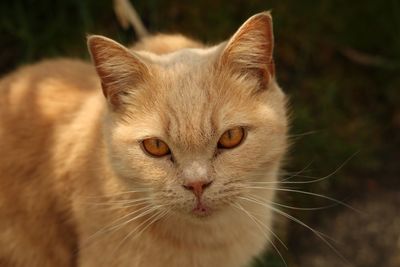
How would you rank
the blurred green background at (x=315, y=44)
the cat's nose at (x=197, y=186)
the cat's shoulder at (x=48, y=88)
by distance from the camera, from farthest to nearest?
the blurred green background at (x=315, y=44) → the cat's shoulder at (x=48, y=88) → the cat's nose at (x=197, y=186)

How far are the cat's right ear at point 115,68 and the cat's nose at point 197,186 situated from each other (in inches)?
14.0

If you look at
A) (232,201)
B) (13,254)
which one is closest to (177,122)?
(232,201)

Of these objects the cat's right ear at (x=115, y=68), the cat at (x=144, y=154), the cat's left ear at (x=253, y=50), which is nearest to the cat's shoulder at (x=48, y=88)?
the cat at (x=144, y=154)

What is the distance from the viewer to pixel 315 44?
3385 millimetres

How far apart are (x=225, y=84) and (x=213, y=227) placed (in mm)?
451

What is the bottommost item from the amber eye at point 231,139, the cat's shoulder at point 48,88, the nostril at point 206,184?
the nostril at point 206,184

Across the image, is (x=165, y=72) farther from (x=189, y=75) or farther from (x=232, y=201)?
(x=232, y=201)

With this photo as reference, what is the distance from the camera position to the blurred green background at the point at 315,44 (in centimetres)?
313

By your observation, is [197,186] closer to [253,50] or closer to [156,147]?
[156,147]

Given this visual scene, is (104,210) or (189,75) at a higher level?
(189,75)

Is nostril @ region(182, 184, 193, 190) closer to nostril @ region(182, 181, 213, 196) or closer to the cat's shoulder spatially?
nostril @ region(182, 181, 213, 196)

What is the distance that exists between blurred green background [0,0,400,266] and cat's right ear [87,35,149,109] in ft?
3.86

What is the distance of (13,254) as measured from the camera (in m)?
2.18

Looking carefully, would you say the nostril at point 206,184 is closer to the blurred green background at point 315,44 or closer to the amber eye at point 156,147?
the amber eye at point 156,147
